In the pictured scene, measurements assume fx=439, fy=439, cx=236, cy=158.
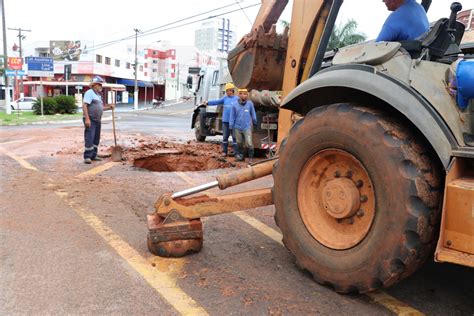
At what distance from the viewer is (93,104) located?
943 cm

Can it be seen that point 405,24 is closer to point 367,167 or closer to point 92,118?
point 367,167

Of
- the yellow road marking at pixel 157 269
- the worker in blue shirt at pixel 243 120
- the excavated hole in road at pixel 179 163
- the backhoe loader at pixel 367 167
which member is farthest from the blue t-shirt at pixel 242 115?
the backhoe loader at pixel 367 167

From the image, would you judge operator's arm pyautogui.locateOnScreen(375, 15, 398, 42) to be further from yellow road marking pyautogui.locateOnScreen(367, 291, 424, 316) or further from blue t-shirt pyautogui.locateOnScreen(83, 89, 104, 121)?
blue t-shirt pyautogui.locateOnScreen(83, 89, 104, 121)

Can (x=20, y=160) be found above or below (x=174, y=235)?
below

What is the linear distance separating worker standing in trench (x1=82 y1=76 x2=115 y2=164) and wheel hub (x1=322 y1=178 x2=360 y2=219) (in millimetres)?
6946

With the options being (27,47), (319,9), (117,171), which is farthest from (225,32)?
(319,9)

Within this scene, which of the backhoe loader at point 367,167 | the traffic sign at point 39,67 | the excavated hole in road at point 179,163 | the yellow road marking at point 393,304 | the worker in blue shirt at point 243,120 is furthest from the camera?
the traffic sign at point 39,67

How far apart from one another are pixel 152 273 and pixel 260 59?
218cm

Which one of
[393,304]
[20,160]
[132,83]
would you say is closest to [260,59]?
[393,304]

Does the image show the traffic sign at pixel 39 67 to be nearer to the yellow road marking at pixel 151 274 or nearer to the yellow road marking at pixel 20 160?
the yellow road marking at pixel 20 160

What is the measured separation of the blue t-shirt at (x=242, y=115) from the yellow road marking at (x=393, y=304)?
24.4 ft

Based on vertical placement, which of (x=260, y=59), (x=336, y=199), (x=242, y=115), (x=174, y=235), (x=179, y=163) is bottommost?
(x=179, y=163)

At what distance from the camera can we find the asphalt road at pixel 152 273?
3.06 m

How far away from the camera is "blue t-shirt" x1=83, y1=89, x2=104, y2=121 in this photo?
936 cm
